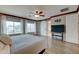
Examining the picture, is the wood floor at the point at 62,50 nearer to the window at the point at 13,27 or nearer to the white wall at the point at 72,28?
the white wall at the point at 72,28

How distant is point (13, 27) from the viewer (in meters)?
8.10

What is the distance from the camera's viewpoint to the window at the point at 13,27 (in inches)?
292

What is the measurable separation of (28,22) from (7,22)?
10.9 feet

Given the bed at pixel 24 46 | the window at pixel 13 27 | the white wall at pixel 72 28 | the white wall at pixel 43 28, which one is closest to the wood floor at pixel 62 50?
the bed at pixel 24 46

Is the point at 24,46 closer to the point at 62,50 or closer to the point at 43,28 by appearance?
the point at 62,50

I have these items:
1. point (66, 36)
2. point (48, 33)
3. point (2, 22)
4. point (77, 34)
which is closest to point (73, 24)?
point (77, 34)

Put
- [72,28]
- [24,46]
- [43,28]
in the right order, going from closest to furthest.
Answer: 1. [24,46]
2. [72,28]
3. [43,28]

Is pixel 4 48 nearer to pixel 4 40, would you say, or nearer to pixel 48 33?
pixel 4 40

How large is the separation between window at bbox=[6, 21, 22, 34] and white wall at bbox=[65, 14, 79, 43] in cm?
488

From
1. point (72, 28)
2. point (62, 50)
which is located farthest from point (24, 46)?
point (72, 28)

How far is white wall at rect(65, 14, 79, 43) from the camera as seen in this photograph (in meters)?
6.03

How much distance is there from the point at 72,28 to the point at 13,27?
5.44 meters

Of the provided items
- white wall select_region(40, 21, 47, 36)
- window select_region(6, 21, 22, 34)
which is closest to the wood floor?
window select_region(6, 21, 22, 34)

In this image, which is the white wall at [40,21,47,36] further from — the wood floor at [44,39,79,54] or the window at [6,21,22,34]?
the wood floor at [44,39,79,54]
